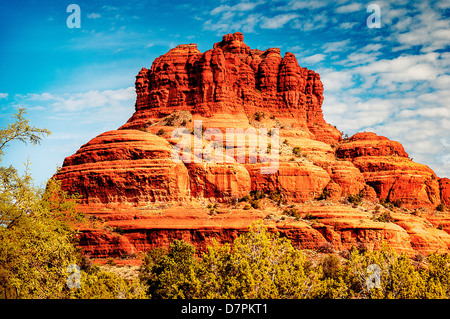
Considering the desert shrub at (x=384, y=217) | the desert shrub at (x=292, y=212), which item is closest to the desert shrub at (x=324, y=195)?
the desert shrub at (x=292, y=212)

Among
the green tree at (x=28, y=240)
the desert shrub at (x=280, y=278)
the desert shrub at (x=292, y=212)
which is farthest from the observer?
the desert shrub at (x=292, y=212)

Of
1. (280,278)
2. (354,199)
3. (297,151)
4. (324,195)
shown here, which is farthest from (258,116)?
→ (280,278)

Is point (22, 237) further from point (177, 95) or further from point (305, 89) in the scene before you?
point (305, 89)

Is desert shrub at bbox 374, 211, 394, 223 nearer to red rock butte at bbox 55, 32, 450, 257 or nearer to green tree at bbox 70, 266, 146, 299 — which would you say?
red rock butte at bbox 55, 32, 450, 257

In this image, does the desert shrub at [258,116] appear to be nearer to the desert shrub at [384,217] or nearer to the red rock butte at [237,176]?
the red rock butte at [237,176]

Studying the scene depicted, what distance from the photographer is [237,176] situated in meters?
63.8

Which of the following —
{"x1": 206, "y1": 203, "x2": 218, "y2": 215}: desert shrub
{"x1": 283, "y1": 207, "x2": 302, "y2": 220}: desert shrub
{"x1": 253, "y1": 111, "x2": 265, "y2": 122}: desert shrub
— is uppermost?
{"x1": 253, "y1": 111, "x2": 265, "y2": 122}: desert shrub

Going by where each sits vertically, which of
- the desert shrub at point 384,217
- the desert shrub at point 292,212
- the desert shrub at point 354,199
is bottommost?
the desert shrub at point 384,217

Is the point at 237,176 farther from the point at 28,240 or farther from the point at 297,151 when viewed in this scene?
the point at 28,240

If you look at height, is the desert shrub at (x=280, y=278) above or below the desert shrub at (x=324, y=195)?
below

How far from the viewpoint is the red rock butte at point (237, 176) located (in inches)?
2142

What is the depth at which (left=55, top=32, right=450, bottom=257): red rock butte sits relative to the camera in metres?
54.4

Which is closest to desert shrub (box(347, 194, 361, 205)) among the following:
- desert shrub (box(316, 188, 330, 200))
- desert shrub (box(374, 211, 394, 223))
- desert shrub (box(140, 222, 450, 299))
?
desert shrub (box(374, 211, 394, 223))

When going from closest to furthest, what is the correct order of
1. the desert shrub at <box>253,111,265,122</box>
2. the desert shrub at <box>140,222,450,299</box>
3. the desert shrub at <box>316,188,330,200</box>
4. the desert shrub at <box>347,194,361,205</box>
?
the desert shrub at <box>140,222,450,299</box>, the desert shrub at <box>316,188,330,200</box>, the desert shrub at <box>347,194,361,205</box>, the desert shrub at <box>253,111,265,122</box>
